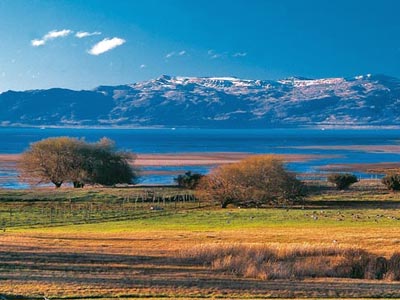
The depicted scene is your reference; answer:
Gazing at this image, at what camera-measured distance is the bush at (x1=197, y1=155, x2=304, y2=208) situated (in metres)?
69.1

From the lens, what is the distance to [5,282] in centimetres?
2108

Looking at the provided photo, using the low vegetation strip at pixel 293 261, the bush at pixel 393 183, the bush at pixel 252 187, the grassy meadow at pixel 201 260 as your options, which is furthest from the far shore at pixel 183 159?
the low vegetation strip at pixel 293 261

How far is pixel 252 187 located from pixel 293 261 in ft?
140

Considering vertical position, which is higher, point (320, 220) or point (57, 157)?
point (57, 157)

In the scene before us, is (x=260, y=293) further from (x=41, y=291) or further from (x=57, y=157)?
(x=57, y=157)

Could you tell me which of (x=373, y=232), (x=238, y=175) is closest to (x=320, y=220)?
(x=373, y=232)

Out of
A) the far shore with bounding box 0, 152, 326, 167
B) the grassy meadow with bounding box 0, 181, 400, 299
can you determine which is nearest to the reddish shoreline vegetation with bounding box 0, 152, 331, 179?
the far shore with bounding box 0, 152, 326, 167

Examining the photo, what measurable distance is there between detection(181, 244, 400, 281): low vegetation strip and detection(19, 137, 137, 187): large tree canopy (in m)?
67.0

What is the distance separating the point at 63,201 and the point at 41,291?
5152 centimetres

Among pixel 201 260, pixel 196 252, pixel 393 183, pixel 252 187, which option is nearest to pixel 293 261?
pixel 201 260

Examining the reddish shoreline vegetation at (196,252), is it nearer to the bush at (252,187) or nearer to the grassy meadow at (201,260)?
the grassy meadow at (201,260)

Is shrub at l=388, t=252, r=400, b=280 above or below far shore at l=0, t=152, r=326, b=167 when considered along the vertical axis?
below

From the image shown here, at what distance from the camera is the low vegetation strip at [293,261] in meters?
24.5

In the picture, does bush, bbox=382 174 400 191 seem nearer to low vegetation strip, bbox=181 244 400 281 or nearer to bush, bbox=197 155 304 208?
bush, bbox=197 155 304 208
